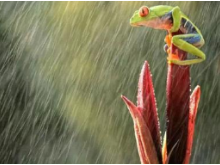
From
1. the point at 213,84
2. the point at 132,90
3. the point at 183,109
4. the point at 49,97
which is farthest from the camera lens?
the point at 49,97

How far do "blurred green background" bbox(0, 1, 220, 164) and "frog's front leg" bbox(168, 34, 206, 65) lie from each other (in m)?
3.22

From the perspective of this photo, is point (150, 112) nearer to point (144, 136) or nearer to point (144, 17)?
point (144, 136)

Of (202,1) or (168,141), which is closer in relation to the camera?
(168,141)

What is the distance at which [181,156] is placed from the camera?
1243 millimetres

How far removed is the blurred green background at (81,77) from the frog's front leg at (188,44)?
3218 millimetres

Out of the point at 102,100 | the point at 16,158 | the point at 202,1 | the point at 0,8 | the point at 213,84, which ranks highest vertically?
the point at 202,1

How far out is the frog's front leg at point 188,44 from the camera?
125 centimetres

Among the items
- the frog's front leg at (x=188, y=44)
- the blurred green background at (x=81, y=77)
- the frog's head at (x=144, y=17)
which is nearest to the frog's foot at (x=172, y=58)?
the frog's front leg at (x=188, y=44)

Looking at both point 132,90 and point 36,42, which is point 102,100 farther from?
point 36,42

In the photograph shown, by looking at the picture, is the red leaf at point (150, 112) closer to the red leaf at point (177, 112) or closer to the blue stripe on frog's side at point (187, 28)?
the red leaf at point (177, 112)

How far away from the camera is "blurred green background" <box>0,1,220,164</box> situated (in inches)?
185

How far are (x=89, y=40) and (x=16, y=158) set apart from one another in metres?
1.28

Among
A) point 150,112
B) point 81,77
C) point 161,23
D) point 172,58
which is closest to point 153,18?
point 161,23

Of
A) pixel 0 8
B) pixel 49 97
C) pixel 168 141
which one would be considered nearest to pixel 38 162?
pixel 49 97
